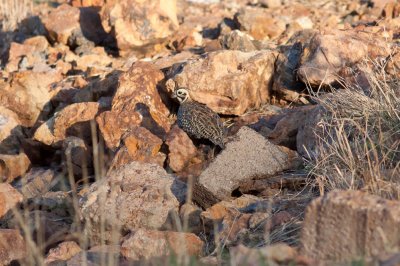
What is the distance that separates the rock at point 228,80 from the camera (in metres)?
7.02

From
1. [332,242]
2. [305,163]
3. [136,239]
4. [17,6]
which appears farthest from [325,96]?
[17,6]

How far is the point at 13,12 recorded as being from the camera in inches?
456

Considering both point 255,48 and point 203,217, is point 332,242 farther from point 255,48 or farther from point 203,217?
point 255,48

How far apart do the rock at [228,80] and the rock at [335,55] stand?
0.50 metres

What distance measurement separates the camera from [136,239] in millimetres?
4555

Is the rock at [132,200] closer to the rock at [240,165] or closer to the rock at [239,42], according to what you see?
the rock at [240,165]

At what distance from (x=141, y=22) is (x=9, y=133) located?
7.06ft

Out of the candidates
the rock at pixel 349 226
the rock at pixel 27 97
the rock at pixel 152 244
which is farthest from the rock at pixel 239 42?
the rock at pixel 349 226

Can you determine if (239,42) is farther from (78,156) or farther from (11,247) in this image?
(11,247)

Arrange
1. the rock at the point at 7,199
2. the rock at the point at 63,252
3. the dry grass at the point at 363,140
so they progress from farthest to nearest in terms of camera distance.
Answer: the rock at the point at 7,199 < the rock at the point at 63,252 < the dry grass at the point at 363,140

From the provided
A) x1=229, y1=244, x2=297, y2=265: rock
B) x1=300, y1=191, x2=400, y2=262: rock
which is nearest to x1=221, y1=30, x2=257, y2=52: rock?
x1=300, y1=191, x2=400, y2=262: rock

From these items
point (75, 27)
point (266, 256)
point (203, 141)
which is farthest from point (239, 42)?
point (266, 256)

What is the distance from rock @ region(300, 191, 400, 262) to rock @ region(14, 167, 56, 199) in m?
3.19

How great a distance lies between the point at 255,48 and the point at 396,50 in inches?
84.3
